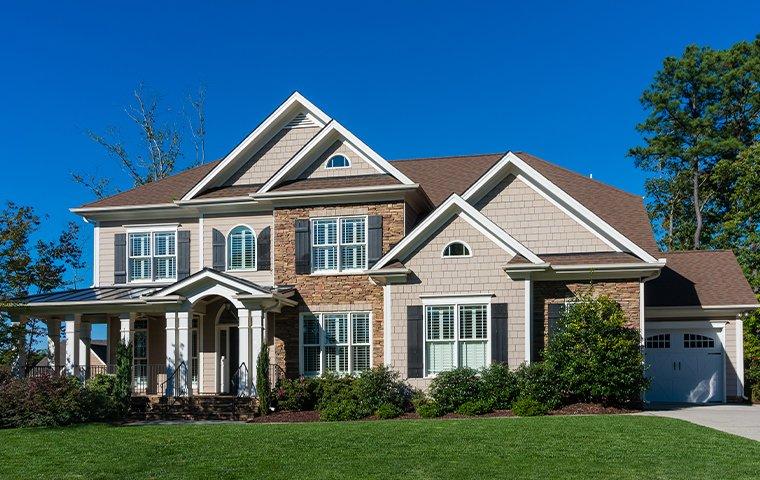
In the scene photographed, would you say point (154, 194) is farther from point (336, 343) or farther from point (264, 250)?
point (336, 343)

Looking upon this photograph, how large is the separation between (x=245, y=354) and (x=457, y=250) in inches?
244

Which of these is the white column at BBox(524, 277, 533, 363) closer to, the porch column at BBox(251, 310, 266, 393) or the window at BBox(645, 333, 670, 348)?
the window at BBox(645, 333, 670, 348)

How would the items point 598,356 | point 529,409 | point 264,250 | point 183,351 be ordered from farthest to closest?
1. point 264,250
2. point 183,351
3. point 598,356
4. point 529,409

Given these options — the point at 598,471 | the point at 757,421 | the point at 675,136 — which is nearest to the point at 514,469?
the point at 598,471

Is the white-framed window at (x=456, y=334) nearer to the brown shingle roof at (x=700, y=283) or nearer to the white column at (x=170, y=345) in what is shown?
the brown shingle roof at (x=700, y=283)

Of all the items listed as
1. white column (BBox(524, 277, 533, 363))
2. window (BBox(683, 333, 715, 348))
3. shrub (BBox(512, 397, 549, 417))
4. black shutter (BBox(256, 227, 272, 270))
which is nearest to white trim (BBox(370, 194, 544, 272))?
white column (BBox(524, 277, 533, 363))

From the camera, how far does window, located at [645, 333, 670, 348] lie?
24.7 m

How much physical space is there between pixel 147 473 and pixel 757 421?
12.8 metres

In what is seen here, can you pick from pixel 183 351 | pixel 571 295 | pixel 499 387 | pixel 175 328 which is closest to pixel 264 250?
pixel 175 328

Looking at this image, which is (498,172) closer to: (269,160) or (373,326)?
(373,326)

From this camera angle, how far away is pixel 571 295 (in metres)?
21.6

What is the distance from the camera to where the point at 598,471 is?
489 inches

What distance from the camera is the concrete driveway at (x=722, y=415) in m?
16.6

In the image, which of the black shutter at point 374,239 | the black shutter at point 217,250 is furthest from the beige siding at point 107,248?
the black shutter at point 374,239
